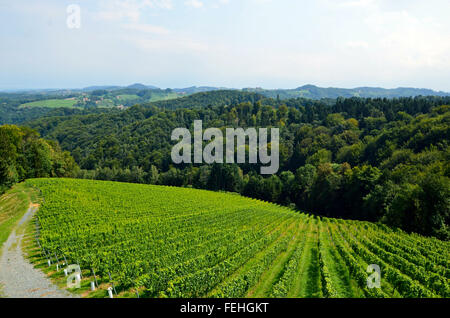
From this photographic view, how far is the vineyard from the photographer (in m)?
17.4

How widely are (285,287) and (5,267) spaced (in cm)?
2052

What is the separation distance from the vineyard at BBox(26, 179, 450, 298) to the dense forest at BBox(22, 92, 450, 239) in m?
8.51

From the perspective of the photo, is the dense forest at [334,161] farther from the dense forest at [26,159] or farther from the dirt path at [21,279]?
the dirt path at [21,279]

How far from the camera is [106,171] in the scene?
99438 millimetres

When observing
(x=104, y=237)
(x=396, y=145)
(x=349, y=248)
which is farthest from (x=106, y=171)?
(x=396, y=145)

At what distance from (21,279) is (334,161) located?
311ft

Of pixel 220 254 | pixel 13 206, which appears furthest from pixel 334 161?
pixel 13 206

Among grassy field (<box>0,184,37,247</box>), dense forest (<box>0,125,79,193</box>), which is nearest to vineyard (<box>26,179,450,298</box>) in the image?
grassy field (<box>0,184,37,247</box>)

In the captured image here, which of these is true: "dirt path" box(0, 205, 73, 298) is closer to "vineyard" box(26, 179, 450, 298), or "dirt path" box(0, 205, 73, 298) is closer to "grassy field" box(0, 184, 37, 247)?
"vineyard" box(26, 179, 450, 298)

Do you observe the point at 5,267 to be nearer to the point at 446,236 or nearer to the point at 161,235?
the point at 161,235

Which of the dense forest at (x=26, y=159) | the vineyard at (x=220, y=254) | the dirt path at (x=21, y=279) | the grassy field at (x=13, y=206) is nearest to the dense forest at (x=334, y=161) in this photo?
the vineyard at (x=220, y=254)

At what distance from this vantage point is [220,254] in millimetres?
23219

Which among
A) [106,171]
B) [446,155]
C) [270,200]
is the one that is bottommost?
[270,200]

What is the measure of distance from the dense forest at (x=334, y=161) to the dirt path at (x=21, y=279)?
45.2 meters
